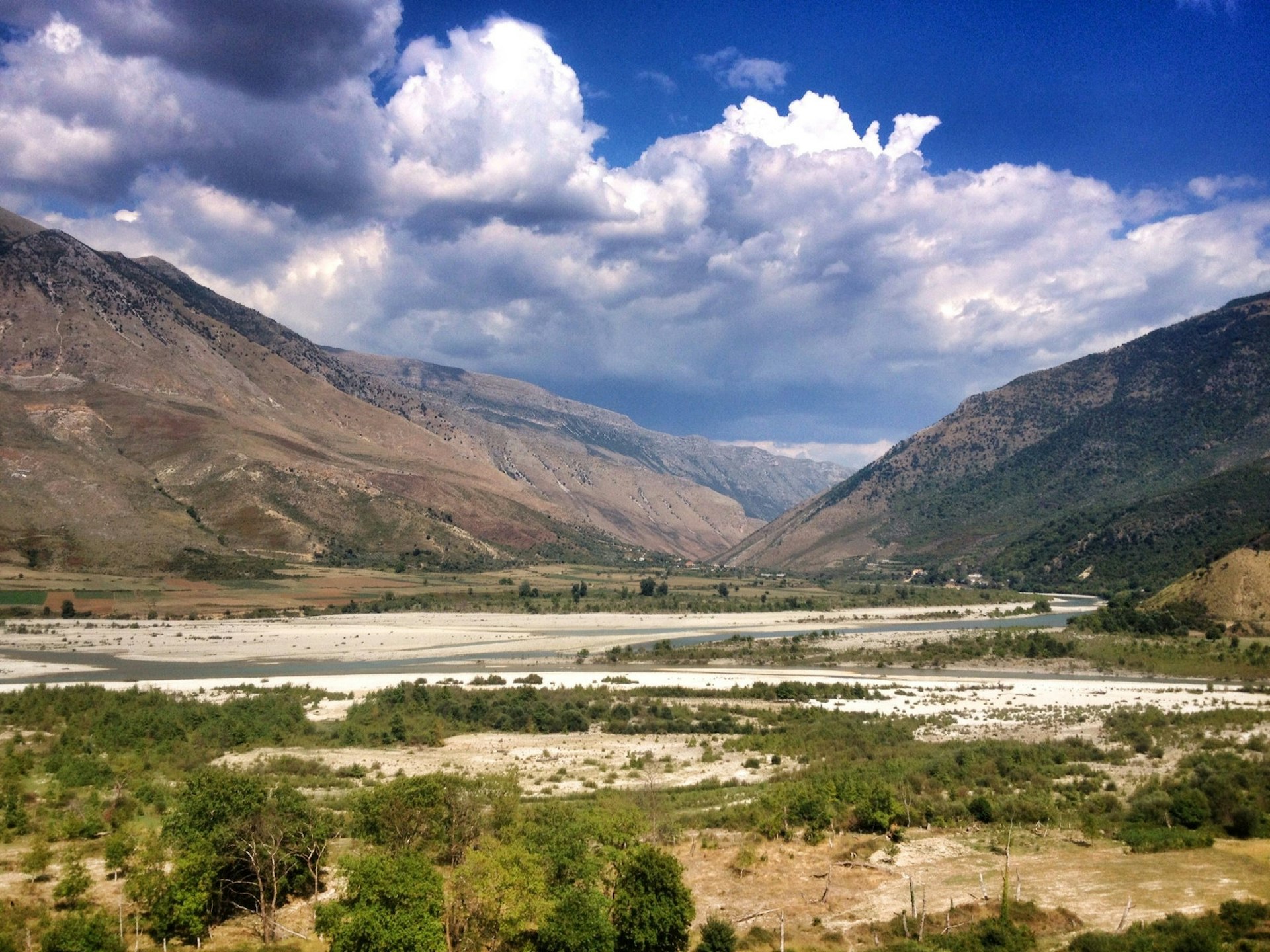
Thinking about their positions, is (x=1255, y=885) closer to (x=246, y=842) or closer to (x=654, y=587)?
(x=246, y=842)

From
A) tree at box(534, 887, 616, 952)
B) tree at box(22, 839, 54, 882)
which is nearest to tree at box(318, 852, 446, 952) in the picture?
tree at box(534, 887, 616, 952)

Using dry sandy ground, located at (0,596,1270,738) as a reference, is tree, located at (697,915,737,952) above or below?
above

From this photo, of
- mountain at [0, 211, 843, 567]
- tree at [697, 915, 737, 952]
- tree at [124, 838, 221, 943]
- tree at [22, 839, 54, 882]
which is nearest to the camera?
tree at [697, 915, 737, 952]

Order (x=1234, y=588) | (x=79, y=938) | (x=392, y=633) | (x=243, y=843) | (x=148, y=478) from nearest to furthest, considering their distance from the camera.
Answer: (x=79, y=938) < (x=243, y=843) < (x=1234, y=588) < (x=392, y=633) < (x=148, y=478)

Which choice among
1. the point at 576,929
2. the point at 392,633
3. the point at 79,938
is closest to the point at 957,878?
the point at 576,929

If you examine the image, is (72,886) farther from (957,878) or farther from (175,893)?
(957,878)

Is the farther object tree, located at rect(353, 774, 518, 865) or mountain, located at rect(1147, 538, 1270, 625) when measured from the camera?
mountain, located at rect(1147, 538, 1270, 625)

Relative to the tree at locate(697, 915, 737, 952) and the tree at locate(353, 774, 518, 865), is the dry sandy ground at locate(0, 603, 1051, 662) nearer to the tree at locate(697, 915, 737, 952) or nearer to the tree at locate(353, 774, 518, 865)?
the tree at locate(353, 774, 518, 865)

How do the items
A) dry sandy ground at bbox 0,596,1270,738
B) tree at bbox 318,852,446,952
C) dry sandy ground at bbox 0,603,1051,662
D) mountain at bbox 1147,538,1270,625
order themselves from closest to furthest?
tree at bbox 318,852,446,952 → dry sandy ground at bbox 0,596,1270,738 → dry sandy ground at bbox 0,603,1051,662 → mountain at bbox 1147,538,1270,625
